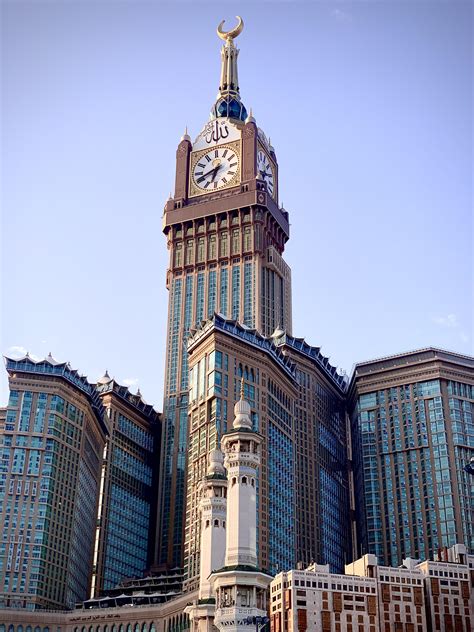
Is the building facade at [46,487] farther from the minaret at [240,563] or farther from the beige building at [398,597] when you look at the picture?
the minaret at [240,563]

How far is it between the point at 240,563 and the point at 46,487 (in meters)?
108

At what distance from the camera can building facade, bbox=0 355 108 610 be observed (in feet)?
545

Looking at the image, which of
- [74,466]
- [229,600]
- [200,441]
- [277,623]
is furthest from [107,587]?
[229,600]

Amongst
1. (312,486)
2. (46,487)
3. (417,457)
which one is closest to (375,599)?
(312,486)

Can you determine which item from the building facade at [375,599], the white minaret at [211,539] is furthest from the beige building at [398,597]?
the white minaret at [211,539]

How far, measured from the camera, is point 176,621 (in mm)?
159375

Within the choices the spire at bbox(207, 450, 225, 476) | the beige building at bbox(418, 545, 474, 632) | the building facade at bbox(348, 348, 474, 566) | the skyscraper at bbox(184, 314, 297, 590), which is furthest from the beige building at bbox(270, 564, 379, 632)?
the spire at bbox(207, 450, 225, 476)

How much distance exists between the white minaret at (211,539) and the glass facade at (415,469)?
9874cm

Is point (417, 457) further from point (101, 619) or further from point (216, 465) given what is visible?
point (216, 465)

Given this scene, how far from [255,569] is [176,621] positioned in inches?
3705

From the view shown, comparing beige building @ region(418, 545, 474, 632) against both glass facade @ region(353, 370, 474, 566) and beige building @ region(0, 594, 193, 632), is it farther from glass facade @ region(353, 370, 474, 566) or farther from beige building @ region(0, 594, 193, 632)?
beige building @ region(0, 594, 193, 632)

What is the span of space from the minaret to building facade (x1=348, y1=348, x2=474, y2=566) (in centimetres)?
10726

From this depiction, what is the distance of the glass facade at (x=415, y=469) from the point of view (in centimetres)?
17800

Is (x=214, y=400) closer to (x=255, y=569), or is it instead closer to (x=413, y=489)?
(x=413, y=489)
